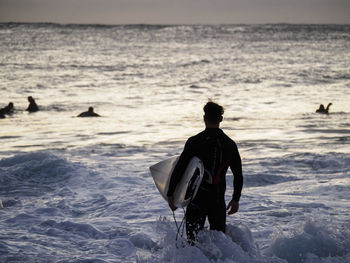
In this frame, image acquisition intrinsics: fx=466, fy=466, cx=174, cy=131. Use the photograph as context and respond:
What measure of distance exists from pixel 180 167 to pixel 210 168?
290mm

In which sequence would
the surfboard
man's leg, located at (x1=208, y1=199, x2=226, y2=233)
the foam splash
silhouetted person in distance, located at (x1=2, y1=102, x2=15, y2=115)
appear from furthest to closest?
1. silhouetted person in distance, located at (x1=2, y1=102, x2=15, y2=115)
2. the foam splash
3. man's leg, located at (x1=208, y1=199, x2=226, y2=233)
4. the surfboard

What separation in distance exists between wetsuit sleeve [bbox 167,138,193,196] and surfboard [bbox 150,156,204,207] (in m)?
0.03

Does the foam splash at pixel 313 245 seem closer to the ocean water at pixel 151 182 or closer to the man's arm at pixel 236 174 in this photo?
the ocean water at pixel 151 182

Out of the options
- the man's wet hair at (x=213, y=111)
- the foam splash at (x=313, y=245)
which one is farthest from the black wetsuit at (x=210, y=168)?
the foam splash at (x=313, y=245)

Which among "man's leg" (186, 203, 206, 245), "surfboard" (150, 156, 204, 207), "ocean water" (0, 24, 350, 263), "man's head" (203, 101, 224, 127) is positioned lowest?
"ocean water" (0, 24, 350, 263)

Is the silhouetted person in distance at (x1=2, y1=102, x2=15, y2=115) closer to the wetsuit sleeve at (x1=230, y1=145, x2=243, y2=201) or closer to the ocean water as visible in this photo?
the ocean water

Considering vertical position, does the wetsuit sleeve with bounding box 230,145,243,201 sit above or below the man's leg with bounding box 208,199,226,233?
above

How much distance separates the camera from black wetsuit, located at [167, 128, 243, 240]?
14.7 ft

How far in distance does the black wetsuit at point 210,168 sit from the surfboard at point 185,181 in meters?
→ 0.05

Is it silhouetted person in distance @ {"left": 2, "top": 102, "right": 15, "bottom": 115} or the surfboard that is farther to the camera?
silhouetted person in distance @ {"left": 2, "top": 102, "right": 15, "bottom": 115}

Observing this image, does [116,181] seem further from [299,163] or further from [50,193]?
[299,163]

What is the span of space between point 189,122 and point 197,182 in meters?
14.9

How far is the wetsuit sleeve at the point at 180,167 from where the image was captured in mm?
4492

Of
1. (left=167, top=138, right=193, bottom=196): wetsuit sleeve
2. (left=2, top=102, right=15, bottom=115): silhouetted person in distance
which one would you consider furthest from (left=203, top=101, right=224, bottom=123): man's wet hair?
(left=2, top=102, right=15, bottom=115): silhouetted person in distance
